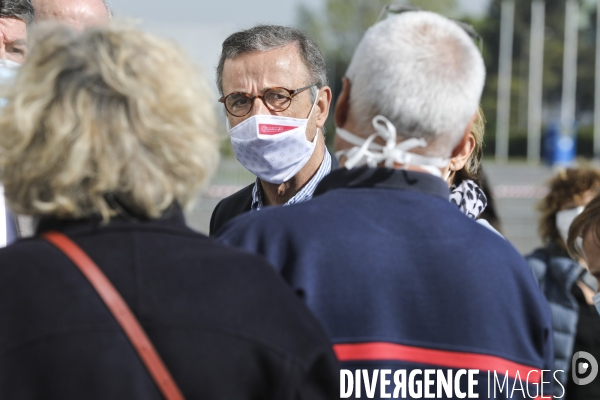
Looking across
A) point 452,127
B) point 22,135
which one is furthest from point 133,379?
point 452,127

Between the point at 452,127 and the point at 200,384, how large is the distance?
92cm

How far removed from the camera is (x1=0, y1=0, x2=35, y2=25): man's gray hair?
12.4ft

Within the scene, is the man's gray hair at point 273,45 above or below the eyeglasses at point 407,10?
below

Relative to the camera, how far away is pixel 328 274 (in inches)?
80.4

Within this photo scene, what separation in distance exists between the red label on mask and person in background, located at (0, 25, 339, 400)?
1.91m

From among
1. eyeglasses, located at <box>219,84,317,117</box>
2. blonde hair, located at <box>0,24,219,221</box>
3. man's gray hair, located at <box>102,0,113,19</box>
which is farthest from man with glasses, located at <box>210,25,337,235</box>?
blonde hair, located at <box>0,24,219,221</box>

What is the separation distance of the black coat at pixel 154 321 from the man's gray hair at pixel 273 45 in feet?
7.38

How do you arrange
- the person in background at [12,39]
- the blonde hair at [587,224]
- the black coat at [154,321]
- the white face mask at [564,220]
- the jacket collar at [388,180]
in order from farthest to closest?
1. the white face mask at [564,220]
2. the blonde hair at [587,224]
3. the person in background at [12,39]
4. the jacket collar at [388,180]
5. the black coat at [154,321]

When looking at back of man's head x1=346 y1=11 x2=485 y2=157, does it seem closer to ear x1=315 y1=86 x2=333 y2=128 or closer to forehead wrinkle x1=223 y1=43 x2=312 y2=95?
forehead wrinkle x1=223 y1=43 x2=312 y2=95

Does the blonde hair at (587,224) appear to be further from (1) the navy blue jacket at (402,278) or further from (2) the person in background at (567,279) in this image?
(1) the navy blue jacket at (402,278)

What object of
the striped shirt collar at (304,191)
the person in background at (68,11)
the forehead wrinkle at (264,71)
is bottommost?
the striped shirt collar at (304,191)

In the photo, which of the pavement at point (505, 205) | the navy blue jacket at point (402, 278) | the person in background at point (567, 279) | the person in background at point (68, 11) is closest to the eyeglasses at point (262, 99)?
the person in background at point (68, 11)

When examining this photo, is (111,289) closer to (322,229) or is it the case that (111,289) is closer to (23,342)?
(23,342)

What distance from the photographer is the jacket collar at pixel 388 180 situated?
2.14m
